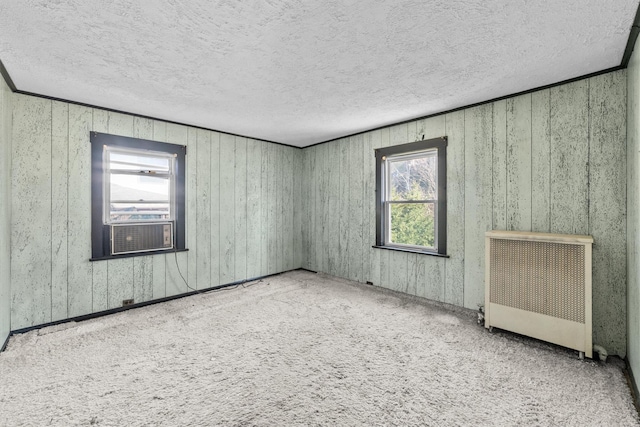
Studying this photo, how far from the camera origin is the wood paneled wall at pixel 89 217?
9.17 feet

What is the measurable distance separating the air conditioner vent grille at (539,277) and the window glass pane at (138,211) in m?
4.01

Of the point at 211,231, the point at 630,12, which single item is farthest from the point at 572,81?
the point at 211,231

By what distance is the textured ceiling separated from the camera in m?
1.65

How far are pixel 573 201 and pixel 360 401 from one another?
261 cm

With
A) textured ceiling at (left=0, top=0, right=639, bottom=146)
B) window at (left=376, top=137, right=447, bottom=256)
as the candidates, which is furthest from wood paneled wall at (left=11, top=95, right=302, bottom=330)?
window at (left=376, top=137, right=447, bottom=256)

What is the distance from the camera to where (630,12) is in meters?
1.67

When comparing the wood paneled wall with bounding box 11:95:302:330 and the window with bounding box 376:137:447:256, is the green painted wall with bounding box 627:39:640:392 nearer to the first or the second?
the window with bounding box 376:137:447:256

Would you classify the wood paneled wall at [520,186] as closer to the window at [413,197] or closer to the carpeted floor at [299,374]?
the window at [413,197]

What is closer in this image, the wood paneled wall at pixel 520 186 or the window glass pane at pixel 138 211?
the wood paneled wall at pixel 520 186

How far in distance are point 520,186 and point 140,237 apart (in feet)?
14.7

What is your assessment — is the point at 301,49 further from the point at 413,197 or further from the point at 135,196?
the point at 135,196

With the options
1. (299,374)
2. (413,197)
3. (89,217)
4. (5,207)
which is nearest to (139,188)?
(89,217)

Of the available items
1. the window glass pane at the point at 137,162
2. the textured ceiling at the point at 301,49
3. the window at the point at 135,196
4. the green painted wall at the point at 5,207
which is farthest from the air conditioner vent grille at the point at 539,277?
the green painted wall at the point at 5,207

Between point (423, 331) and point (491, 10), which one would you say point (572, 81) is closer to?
point (491, 10)
